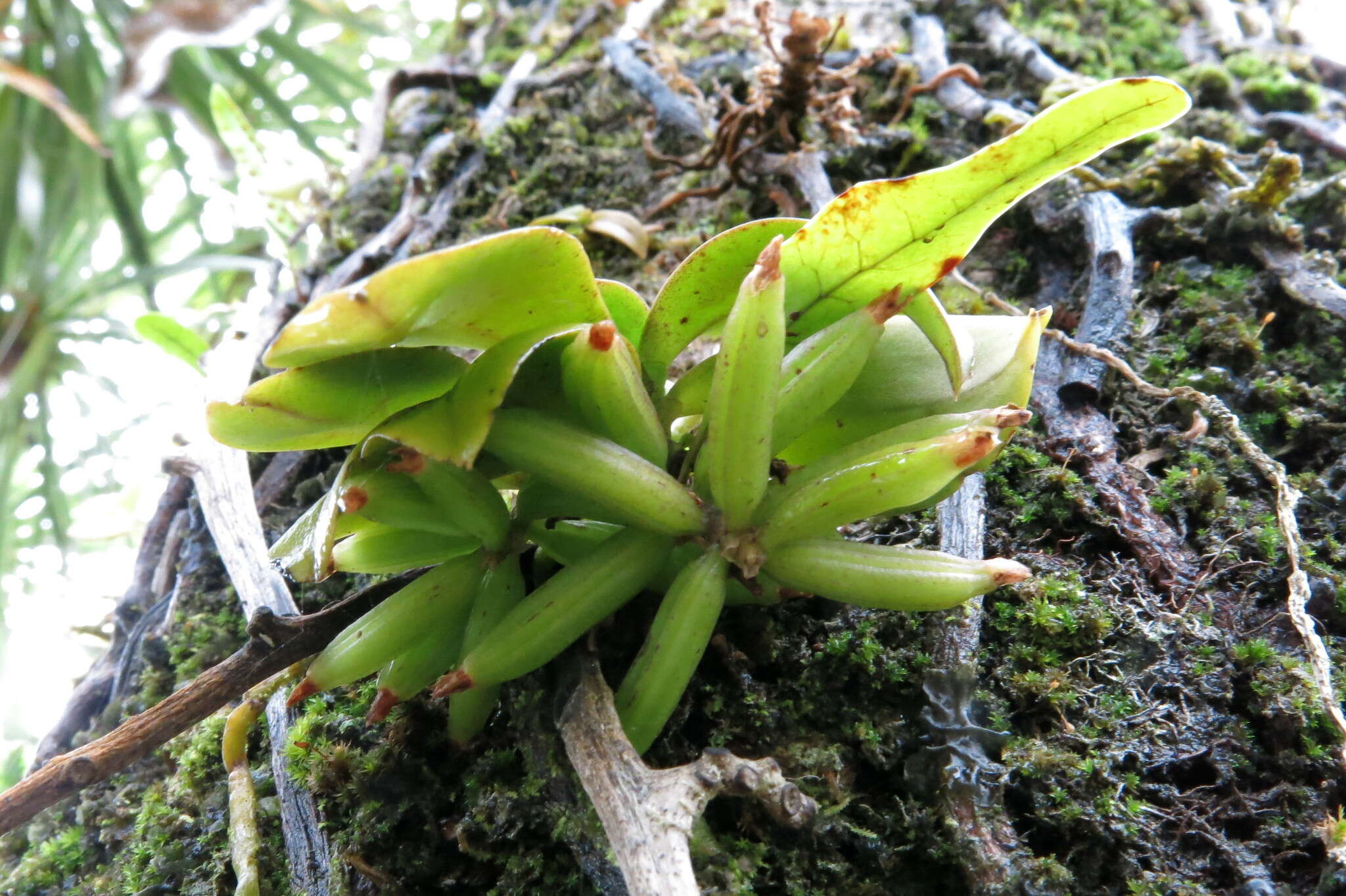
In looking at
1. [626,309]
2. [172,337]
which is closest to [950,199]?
[626,309]

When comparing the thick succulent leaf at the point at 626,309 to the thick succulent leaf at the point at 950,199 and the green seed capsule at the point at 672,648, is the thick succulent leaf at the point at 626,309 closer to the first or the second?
the thick succulent leaf at the point at 950,199

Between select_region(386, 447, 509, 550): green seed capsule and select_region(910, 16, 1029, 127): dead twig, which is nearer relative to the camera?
select_region(386, 447, 509, 550): green seed capsule

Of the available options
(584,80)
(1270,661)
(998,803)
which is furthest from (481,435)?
(584,80)

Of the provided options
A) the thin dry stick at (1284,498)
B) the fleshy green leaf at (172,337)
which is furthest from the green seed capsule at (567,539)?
the fleshy green leaf at (172,337)

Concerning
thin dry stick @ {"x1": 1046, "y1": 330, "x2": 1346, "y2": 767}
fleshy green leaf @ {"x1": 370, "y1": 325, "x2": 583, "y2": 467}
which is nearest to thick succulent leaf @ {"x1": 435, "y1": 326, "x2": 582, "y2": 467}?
fleshy green leaf @ {"x1": 370, "y1": 325, "x2": 583, "y2": 467}

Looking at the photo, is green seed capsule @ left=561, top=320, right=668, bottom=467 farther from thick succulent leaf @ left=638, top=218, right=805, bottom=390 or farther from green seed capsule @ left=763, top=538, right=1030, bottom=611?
green seed capsule @ left=763, top=538, right=1030, bottom=611

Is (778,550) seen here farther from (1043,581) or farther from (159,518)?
(159,518)

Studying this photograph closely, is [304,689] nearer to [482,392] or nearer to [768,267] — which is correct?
[482,392]
